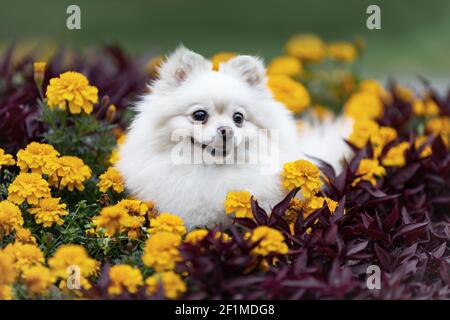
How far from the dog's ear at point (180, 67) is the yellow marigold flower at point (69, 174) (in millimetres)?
592

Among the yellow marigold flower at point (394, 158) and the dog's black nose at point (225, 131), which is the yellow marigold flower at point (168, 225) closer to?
the dog's black nose at point (225, 131)

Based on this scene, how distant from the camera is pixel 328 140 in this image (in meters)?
4.47

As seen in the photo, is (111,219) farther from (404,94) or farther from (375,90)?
(404,94)

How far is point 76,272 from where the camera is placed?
2.69m

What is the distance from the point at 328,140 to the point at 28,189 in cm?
207

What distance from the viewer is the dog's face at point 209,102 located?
3.19m

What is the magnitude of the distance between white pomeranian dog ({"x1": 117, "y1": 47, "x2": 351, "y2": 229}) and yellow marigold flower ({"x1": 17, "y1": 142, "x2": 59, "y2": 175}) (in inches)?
13.9

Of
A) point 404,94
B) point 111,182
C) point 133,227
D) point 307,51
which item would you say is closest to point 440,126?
point 404,94

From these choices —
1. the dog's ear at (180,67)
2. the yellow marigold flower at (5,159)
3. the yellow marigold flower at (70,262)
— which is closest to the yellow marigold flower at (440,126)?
the dog's ear at (180,67)

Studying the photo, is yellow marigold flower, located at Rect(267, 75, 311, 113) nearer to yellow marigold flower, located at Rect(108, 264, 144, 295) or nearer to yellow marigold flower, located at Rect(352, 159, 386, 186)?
yellow marigold flower, located at Rect(352, 159, 386, 186)

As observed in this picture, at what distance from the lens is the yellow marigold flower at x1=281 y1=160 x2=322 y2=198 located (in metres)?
3.16
